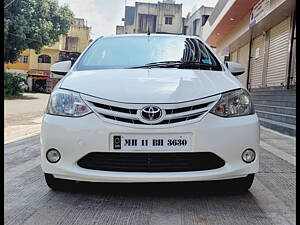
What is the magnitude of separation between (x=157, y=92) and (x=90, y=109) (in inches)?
19.8

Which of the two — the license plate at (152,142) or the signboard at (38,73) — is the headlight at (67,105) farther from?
the signboard at (38,73)

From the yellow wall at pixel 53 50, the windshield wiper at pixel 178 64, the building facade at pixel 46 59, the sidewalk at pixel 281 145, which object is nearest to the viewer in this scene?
the windshield wiper at pixel 178 64

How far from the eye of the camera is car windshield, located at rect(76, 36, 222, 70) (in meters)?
3.31

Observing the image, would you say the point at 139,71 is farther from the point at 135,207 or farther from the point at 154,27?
the point at 154,27

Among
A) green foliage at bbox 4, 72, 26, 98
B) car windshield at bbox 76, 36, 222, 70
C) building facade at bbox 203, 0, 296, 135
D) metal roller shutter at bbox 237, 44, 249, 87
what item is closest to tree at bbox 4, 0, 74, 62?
green foliage at bbox 4, 72, 26, 98

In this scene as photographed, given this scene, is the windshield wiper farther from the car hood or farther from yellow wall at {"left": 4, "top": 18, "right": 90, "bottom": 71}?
yellow wall at {"left": 4, "top": 18, "right": 90, "bottom": 71}

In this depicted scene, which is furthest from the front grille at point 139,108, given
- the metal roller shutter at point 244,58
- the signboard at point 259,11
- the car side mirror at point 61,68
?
the metal roller shutter at point 244,58

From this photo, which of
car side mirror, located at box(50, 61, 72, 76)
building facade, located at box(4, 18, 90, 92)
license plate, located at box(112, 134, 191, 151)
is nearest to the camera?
license plate, located at box(112, 134, 191, 151)

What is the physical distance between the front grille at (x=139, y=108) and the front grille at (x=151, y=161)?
249 millimetres

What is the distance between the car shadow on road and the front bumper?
0.35 m

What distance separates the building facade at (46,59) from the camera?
42.5 m

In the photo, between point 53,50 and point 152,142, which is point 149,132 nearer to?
point 152,142

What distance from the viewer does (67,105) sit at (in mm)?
2658

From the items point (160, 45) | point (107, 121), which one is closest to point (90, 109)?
point (107, 121)
